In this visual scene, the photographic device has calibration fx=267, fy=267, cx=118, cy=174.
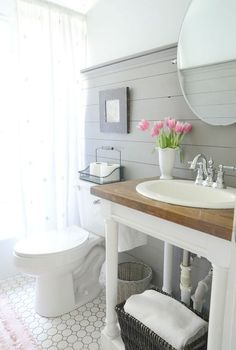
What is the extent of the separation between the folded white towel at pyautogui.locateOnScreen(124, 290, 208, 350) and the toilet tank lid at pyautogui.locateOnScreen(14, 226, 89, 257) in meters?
0.54

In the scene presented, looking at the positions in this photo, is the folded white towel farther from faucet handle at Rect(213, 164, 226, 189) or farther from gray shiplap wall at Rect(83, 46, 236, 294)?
faucet handle at Rect(213, 164, 226, 189)

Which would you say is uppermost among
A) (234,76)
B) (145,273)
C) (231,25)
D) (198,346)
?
(231,25)

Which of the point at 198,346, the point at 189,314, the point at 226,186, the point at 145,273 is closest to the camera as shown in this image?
the point at 198,346

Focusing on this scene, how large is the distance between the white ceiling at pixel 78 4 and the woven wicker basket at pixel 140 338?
79.8 inches

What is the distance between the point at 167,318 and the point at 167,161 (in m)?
0.74

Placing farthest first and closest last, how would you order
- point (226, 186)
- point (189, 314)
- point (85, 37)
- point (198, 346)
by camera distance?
point (85, 37), point (226, 186), point (189, 314), point (198, 346)

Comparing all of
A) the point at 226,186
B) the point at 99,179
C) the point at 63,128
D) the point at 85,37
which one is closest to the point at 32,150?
the point at 63,128

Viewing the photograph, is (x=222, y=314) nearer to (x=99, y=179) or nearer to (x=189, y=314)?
(x=189, y=314)

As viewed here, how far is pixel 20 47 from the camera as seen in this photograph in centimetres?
183

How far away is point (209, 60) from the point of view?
4.32 feet

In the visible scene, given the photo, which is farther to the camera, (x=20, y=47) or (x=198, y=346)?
(x=20, y=47)

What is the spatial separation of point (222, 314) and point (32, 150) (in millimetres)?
1621

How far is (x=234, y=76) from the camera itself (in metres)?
1.22

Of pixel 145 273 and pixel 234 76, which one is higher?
pixel 234 76
